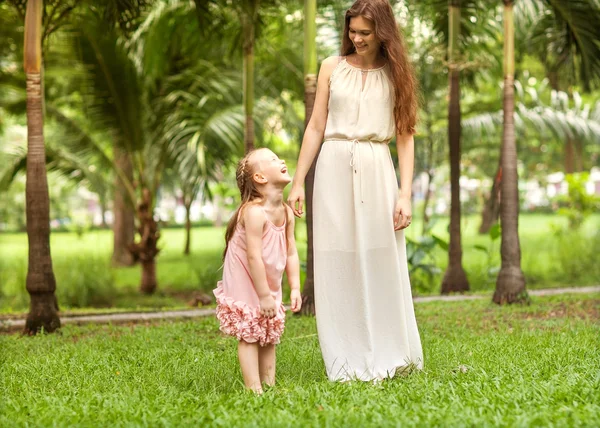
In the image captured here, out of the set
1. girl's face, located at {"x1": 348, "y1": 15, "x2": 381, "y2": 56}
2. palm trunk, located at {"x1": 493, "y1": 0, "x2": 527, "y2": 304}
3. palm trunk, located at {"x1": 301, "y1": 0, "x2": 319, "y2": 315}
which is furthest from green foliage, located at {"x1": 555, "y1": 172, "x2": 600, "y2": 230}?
girl's face, located at {"x1": 348, "y1": 15, "x2": 381, "y2": 56}

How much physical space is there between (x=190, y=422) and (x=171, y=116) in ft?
30.4

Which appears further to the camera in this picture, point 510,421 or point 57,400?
point 57,400

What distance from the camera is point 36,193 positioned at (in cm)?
Result: 712

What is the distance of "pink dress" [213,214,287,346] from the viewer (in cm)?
413

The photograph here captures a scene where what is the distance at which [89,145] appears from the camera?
42.1 ft

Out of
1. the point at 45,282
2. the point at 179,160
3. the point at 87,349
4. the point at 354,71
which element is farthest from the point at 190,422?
the point at 179,160

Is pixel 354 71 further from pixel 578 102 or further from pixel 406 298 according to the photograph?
pixel 578 102

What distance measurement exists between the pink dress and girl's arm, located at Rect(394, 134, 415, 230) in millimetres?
685

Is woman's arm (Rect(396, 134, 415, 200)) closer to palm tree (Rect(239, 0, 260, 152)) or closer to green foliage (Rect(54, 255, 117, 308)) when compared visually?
palm tree (Rect(239, 0, 260, 152))

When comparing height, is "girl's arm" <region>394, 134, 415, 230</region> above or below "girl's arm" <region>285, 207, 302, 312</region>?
above

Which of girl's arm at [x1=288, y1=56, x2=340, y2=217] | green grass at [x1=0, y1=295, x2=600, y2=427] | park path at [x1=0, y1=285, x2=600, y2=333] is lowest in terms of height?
park path at [x1=0, y1=285, x2=600, y2=333]

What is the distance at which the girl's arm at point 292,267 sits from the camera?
414 centimetres

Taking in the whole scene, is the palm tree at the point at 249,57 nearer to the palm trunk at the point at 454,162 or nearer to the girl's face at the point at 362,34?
the palm trunk at the point at 454,162

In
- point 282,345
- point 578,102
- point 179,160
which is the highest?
point 578,102
